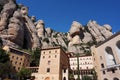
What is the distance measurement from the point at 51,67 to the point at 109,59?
17.1 metres

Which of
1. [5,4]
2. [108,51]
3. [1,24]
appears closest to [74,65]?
[108,51]

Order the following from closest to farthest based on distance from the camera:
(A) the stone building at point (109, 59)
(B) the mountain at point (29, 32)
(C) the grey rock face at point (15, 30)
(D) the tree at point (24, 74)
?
(A) the stone building at point (109, 59) → (D) the tree at point (24, 74) → (C) the grey rock face at point (15, 30) → (B) the mountain at point (29, 32)

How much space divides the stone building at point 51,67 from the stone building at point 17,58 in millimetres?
7803

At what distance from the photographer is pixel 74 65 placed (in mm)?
56531

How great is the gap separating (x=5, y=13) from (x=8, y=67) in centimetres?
3532

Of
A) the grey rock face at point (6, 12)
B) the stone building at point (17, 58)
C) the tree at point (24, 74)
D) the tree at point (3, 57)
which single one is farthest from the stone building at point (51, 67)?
the grey rock face at point (6, 12)

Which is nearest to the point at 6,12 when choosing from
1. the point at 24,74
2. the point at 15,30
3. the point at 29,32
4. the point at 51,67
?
the point at 15,30

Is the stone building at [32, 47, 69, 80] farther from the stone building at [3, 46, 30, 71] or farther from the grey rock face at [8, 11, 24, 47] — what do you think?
the grey rock face at [8, 11, 24, 47]

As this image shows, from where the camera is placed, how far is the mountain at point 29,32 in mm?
58275

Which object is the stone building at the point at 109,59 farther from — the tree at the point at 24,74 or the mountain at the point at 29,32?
the mountain at the point at 29,32

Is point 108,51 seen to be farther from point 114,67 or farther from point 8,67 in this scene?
point 8,67

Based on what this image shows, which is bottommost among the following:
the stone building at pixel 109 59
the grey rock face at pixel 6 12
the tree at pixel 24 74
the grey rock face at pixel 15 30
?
the tree at pixel 24 74

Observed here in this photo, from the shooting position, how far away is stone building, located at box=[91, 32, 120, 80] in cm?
3357

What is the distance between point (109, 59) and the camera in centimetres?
3731
